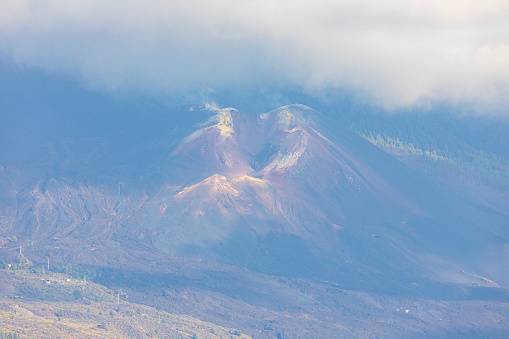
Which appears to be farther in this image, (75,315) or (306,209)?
(306,209)

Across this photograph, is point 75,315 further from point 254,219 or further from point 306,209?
point 306,209

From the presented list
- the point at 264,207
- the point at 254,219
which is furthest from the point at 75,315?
the point at 264,207

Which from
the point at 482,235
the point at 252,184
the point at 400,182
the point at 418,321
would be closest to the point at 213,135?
the point at 252,184

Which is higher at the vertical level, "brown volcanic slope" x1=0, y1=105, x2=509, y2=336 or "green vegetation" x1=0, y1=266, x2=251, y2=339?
"brown volcanic slope" x1=0, y1=105, x2=509, y2=336

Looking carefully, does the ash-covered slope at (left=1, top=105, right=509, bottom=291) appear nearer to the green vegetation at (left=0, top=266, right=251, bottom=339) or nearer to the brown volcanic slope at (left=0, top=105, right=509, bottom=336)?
the brown volcanic slope at (left=0, top=105, right=509, bottom=336)

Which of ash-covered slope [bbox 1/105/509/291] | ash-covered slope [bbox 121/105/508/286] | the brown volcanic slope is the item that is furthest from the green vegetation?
ash-covered slope [bbox 121/105/508/286]

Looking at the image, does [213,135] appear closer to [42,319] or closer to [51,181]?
[51,181]

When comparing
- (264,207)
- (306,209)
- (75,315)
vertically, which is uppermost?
(306,209)
